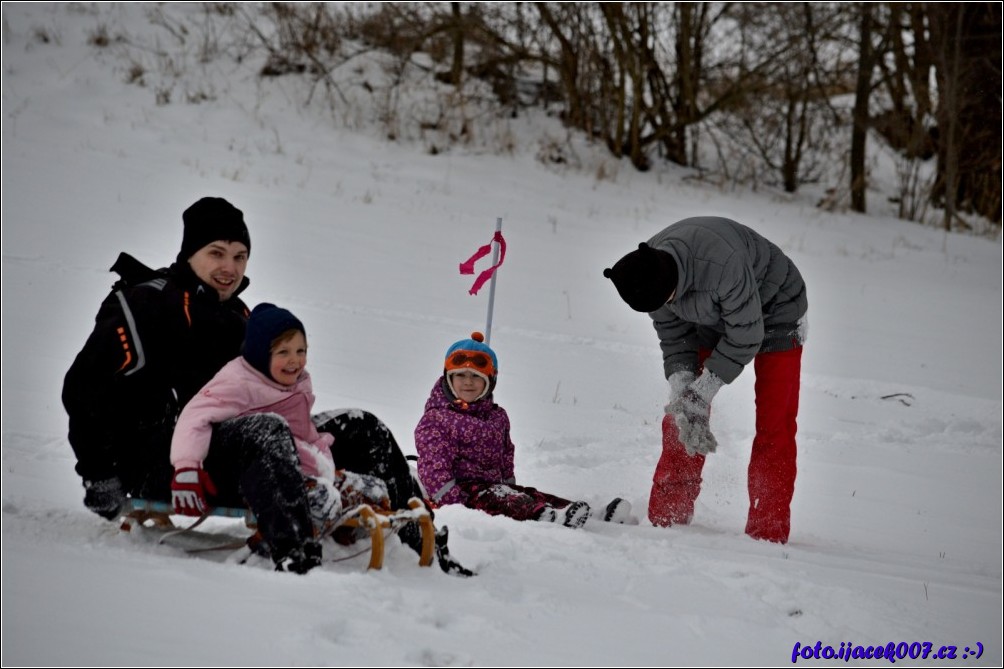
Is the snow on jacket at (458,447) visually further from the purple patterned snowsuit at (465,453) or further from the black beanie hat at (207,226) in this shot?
the black beanie hat at (207,226)

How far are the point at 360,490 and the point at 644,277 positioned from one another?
148cm

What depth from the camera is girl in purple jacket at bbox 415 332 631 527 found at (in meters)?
4.37

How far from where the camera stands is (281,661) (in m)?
2.35

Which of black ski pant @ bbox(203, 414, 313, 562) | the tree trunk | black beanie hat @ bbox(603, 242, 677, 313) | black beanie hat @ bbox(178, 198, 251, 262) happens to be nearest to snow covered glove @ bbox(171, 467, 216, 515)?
black ski pant @ bbox(203, 414, 313, 562)

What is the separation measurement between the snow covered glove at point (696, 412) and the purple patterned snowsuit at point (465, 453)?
0.63m

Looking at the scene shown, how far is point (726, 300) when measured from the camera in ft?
14.0

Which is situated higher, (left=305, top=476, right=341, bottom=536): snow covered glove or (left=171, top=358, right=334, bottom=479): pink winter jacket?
(left=171, top=358, right=334, bottom=479): pink winter jacket

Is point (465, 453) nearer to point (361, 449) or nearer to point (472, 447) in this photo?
point (472, 447)

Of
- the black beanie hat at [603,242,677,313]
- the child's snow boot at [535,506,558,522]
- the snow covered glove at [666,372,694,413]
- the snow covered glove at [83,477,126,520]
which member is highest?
the black beanie hat at [603,242,677,313]

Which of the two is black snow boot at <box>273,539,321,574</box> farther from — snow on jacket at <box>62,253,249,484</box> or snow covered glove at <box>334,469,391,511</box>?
snow on jacket at <box>62,253,249,484</box>

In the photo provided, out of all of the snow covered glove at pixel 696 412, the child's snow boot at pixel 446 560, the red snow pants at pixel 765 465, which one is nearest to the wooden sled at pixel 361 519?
the child's snow boot at pixel 446 560

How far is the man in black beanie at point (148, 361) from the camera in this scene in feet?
10.4

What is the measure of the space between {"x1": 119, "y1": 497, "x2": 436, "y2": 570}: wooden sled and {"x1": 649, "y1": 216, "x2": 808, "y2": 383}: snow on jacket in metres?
1.66

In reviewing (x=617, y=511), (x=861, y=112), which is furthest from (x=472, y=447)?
(x=861, y=112)
